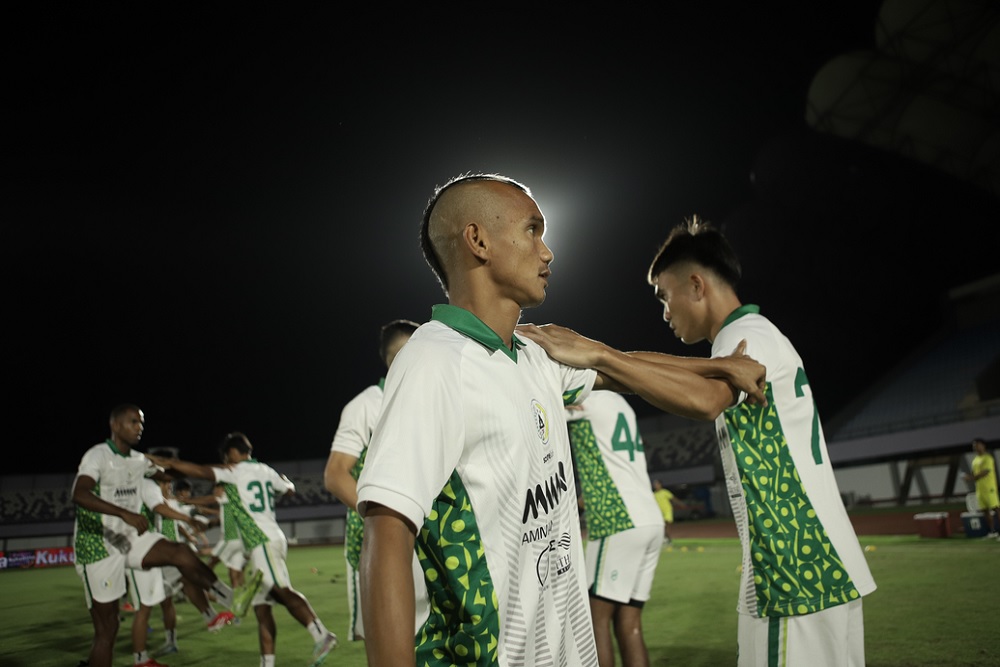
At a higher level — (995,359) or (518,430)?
(995,359)

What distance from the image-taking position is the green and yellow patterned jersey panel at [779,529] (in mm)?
2605

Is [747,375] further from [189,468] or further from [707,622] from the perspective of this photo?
[707,622]

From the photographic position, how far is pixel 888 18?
3033 centimetres

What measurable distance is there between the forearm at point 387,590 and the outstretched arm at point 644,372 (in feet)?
2.75

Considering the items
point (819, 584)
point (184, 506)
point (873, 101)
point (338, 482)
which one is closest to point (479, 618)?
point (819, 584)

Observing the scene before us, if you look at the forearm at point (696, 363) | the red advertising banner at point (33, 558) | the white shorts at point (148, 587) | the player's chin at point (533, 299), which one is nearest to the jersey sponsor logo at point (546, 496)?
the player's chin at point (533, 299)

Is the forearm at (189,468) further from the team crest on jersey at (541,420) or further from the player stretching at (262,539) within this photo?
the team crest on jersey at (541,420)

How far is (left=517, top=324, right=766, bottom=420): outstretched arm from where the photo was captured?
2102 millimetres

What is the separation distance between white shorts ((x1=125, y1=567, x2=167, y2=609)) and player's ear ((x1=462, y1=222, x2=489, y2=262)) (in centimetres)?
756

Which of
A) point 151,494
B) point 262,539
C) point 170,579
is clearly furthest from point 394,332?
point 151,494

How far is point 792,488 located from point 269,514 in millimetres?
7131

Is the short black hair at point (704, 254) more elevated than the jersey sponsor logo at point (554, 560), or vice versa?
the short black hair at point (704, 254)

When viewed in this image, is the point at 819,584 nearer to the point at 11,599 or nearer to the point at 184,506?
the point at 184,506

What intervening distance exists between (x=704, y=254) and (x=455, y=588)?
226 centimetres
